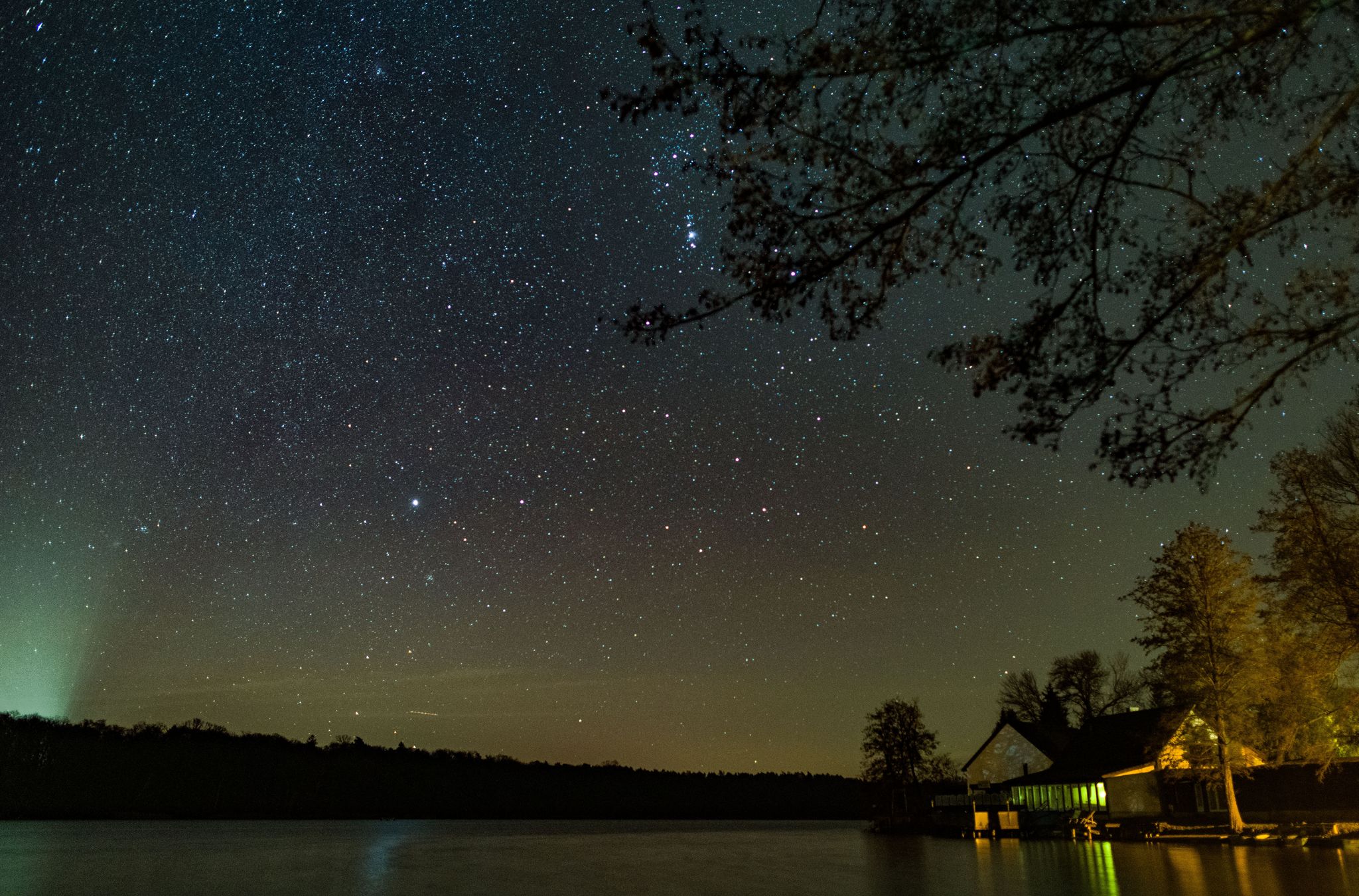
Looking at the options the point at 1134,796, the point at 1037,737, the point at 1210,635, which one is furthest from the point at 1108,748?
the point at 1210,635

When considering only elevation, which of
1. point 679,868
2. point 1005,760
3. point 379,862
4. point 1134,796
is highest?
point 1005,760

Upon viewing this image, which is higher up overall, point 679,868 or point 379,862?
point 679,868

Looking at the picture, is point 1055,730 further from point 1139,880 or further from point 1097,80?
point 1097,80

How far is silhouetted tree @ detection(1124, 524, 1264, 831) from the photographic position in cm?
3353

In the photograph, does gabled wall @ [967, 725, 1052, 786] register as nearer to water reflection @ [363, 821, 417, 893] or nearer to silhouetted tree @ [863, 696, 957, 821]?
silhouetted tree @ [863, 696, 957, 821]

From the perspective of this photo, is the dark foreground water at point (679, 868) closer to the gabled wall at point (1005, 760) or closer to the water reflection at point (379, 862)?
the water reflection at point (379, 862)

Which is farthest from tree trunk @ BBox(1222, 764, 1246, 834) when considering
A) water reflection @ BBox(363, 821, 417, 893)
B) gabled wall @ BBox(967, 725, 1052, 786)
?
water reflection @ BBox(363, 821, 417, 893)

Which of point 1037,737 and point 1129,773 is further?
point 1037,737

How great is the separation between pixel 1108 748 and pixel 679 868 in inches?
913

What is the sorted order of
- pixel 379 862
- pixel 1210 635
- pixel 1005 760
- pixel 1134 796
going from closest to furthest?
pixel 1210 635
pixel 1134 796
pixel 379 862
pixel 1005 760

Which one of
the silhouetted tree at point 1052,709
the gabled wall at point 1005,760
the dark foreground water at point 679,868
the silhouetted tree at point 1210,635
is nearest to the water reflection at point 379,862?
the dark foreground water at point 679,868

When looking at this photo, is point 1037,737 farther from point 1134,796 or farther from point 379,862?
point 379,862

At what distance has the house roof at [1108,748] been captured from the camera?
147 ft

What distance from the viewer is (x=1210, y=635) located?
113 ft
